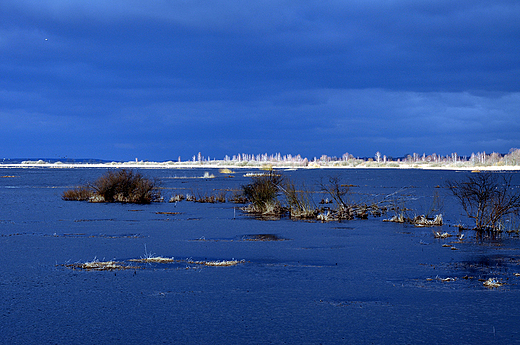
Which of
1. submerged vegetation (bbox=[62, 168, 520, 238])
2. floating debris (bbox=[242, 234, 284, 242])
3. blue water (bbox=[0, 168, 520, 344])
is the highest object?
submerged vegetation (bbox=[62, 168, 520, 238])

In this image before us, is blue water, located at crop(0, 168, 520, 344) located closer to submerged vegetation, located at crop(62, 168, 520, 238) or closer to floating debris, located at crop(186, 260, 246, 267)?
floating debris, located at crop(186, 260, 246, 267)

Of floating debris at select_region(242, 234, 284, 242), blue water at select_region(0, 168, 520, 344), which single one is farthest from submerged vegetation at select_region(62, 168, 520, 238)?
floating debris at select_region(242, 234, 284, 242)

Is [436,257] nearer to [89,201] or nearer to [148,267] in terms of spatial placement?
[148,267]

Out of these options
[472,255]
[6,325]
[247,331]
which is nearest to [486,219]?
[472,255]

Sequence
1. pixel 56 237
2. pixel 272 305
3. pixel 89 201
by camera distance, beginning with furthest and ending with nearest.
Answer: pixel 89 201 < pixel 56 237 < pixel 272 305

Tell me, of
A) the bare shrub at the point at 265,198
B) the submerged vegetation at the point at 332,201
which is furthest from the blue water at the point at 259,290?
the bare shrub at the point at 265,198

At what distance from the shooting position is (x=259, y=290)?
1172 cm

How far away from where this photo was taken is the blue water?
898cm

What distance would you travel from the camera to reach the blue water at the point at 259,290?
8984 mm

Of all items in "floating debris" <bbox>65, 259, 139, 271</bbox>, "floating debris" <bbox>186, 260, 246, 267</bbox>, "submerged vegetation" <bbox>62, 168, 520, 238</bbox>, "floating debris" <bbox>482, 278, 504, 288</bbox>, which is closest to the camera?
"floating debris" <bbox>482, 278, 504, 288</bbox>

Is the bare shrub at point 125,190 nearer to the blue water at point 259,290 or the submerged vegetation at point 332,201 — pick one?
the submerged vegetation at point 332,201

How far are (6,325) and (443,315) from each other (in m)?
7.89

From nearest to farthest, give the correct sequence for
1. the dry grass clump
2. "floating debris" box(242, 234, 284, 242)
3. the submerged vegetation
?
"floating debris" box(242, 234, 284, 242), the submerged vegetation, the dry grass clump

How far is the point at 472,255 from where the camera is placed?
53.3 ft
